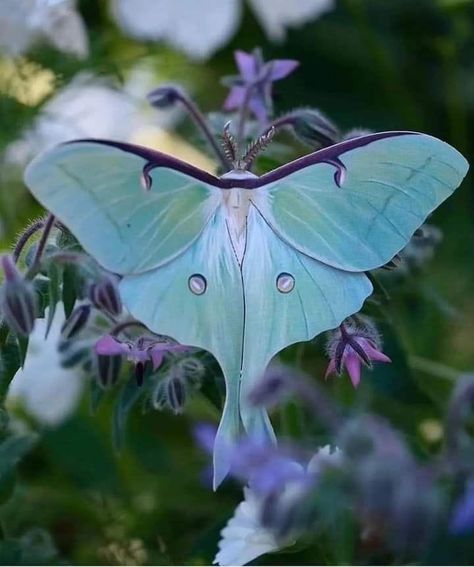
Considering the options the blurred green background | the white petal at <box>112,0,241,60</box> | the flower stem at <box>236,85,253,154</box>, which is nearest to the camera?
the flower stem at <box>236,85,253,154</box>

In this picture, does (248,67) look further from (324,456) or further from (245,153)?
(324,456)

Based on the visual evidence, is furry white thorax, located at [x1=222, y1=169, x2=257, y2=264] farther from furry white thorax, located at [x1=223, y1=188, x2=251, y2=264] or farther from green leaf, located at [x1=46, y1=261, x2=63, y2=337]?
green leaf, located at [x1=46, y1=261, x2=63, y2=337]

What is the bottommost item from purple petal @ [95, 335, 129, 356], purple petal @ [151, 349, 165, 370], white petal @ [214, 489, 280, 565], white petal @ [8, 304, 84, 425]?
white petal @ [8, 304, 84, 425]

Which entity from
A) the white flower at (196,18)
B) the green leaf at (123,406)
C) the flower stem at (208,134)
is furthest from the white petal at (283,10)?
the green leaf at (123,406)

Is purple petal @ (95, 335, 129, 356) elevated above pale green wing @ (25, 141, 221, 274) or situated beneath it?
situated beneath

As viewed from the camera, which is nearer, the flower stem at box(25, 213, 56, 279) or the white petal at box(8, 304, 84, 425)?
the flower stem at box(25, 213, 56, 279)

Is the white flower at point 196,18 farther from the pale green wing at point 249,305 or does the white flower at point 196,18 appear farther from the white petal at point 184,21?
the pale green wing at point 249,305

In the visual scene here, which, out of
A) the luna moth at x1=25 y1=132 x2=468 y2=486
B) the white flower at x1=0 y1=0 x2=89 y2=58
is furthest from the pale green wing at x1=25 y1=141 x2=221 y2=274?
the white flower at x1=0 y1=0 x2=89 y2=58
